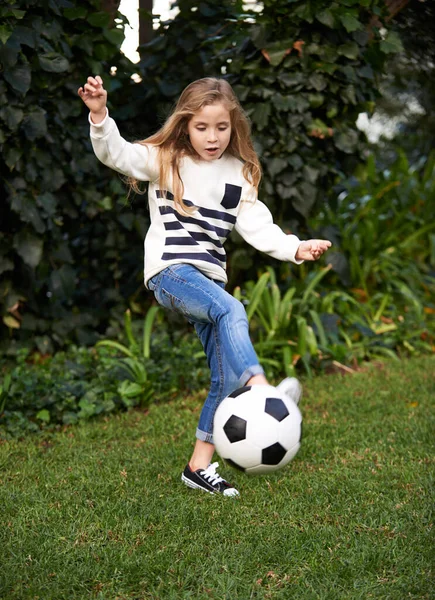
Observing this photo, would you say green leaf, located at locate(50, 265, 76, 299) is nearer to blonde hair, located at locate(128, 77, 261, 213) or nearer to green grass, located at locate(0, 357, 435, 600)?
green grass, located at locate(0, 357, 435, 600)

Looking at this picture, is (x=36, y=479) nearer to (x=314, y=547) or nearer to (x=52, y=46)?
(x=314, y=547)

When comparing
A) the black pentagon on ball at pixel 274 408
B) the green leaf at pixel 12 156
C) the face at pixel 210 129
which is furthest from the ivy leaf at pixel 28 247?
the black pentagon on ball at pixel 274 408

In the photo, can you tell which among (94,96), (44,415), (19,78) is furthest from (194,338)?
(94,96)

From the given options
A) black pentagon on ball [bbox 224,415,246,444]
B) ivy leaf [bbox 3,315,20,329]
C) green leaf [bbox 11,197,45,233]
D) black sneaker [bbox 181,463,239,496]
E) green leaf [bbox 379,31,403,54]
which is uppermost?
green leaf [bbox 379,31,403,54]

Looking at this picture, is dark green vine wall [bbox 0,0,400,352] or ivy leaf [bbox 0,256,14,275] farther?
ivy leaf [bbox 0,256,14,275]

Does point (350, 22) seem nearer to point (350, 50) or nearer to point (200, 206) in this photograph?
point (350, 50)

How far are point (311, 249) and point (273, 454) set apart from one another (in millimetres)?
816

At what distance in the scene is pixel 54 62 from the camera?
4176mm

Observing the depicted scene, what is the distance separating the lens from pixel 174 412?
422 cm

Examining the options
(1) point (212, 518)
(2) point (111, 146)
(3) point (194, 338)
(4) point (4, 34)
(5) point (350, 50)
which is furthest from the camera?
(3) point (194, 338)

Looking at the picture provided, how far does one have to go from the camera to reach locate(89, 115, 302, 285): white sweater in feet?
9.73

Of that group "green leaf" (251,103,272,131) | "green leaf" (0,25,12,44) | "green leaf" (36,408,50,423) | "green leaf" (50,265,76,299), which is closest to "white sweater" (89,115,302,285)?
"green leaf" (0,25,12,44)

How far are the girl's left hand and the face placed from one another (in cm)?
50

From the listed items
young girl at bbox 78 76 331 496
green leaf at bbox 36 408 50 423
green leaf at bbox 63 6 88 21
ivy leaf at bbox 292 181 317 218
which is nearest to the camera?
young girl at bbox 78 76 331 496
